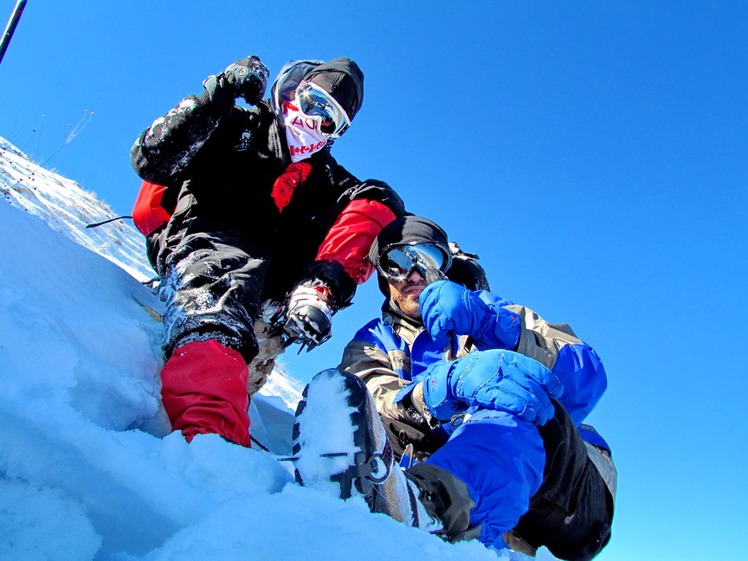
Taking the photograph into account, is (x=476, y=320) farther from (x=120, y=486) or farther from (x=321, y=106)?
(x=120, y=486)

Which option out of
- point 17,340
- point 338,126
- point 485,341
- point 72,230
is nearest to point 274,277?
point 338,126

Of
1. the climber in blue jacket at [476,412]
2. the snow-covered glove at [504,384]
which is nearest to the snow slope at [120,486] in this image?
the climber in blue jacket at [476,412]

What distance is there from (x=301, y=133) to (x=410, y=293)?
3.76 feet

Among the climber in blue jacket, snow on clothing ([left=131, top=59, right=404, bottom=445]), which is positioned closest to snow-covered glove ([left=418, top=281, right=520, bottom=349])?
the climber in blue jacket

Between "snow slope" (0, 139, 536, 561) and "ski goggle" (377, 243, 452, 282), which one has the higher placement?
"ski goggle" (377, 243, 452, 282)

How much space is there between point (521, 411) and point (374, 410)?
25.8 inches

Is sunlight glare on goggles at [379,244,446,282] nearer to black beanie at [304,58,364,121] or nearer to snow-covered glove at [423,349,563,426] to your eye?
black beanie at [304,58,364,121]

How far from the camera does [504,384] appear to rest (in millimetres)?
1834

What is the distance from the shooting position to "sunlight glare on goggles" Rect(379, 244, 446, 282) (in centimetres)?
317

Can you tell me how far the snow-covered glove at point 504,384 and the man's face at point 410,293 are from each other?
1.10m

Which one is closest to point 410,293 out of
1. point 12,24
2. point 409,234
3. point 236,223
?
point 409,234

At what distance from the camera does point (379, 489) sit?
1.25m

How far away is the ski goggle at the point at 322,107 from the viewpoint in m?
2.98

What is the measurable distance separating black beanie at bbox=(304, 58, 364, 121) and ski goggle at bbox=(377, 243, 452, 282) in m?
0.87
